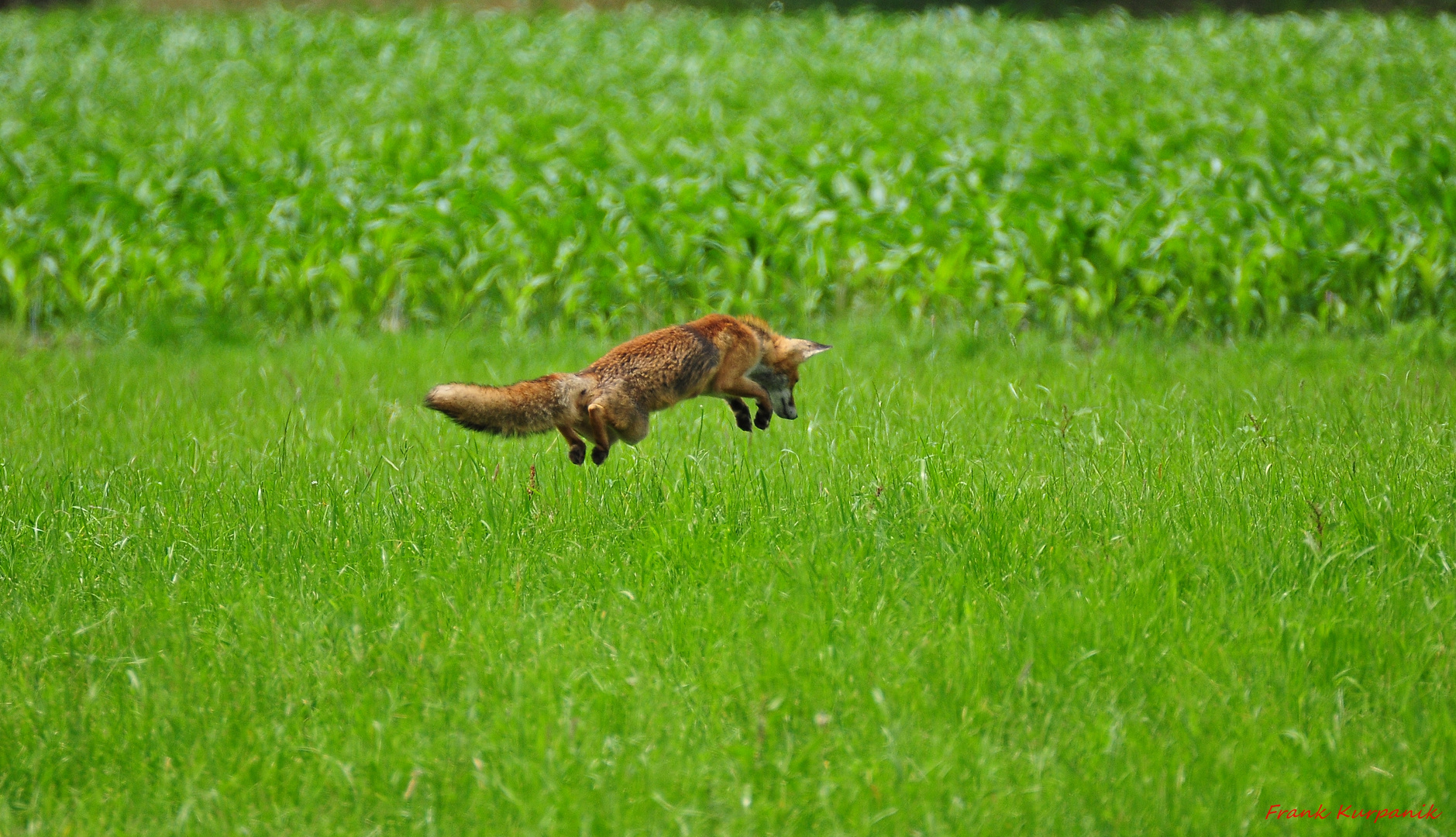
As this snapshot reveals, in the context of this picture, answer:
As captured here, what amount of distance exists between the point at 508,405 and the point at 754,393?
95 cm

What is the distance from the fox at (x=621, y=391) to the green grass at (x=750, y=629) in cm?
53

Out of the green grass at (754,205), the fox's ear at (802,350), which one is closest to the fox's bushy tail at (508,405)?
the fox's ear at (802,350)

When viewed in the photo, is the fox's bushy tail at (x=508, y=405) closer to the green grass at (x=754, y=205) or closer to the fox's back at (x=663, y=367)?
the fox's back at (x=663, y=367)

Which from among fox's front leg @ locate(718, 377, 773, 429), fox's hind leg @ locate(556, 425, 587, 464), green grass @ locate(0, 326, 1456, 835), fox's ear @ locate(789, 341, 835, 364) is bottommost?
green grass @ locate(0, 326, 1456, 835)

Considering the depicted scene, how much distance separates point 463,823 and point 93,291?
819cm

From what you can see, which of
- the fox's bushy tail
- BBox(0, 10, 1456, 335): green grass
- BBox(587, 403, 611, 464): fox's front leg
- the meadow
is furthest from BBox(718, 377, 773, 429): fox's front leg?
BBox(0, 10, 1456, 335): green grass

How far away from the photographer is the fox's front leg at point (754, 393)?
3.97 meters

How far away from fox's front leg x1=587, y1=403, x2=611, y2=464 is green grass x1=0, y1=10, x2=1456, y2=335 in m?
4.89

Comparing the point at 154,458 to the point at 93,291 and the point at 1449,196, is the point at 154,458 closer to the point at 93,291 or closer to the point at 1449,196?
the point at 93,291

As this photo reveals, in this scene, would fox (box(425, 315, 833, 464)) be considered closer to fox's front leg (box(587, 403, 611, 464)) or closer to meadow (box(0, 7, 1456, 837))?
fox's front leg (box(587, 403, 611, 464))

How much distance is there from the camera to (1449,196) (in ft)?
28.3

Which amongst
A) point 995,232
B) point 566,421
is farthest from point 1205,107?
point 566,421

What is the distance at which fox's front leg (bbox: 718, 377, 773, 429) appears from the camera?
3.97 m
